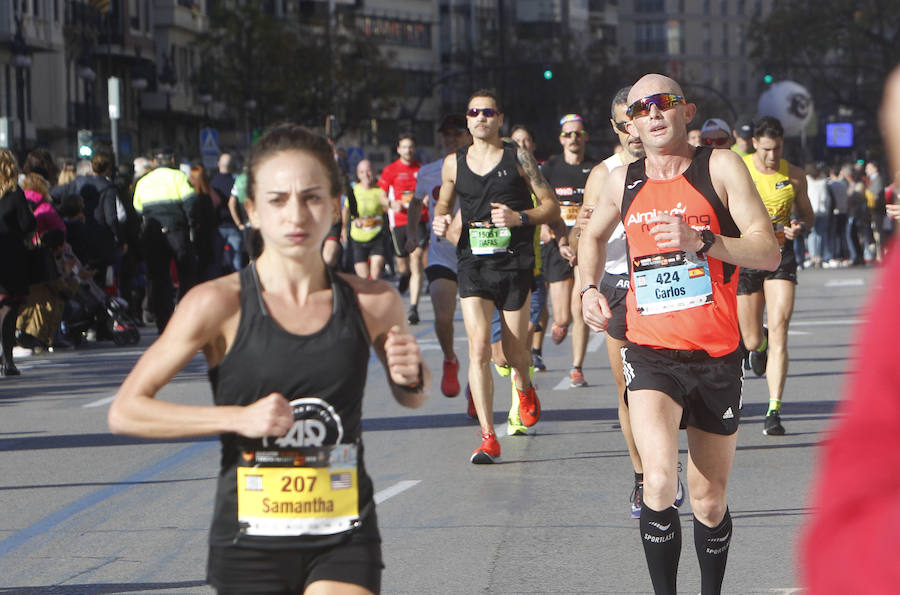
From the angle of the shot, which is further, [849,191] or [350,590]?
[849,191]

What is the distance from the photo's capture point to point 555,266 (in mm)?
15414

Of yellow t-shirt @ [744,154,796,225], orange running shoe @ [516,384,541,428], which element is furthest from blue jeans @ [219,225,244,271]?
orange running shoe @ [516,384,541,428]

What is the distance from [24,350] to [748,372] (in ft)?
23.4

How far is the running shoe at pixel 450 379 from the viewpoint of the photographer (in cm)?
1130

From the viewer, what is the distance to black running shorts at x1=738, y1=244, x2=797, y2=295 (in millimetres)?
11125

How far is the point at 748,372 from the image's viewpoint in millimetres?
15750

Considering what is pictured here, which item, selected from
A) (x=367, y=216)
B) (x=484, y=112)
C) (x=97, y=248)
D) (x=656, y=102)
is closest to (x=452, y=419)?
(x=484, y=112)

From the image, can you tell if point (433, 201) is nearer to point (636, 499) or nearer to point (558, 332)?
point (558, 332)

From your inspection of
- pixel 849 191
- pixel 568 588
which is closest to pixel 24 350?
pixel 568 588

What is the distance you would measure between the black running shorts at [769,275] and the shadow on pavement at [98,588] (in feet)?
17.1

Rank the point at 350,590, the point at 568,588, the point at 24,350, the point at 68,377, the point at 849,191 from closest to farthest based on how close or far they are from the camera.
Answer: the point at 350,590
the point at 568,588
the point at 68,377
the point at 24,350
the point at 849,191

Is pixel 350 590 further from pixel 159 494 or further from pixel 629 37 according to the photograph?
pixel 629 37

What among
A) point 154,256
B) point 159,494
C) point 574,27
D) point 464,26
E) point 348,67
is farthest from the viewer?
point 574,27

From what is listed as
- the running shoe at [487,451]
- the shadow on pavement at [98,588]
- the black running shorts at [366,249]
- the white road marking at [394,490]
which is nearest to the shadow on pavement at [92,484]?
the white road marking at [394,490]
